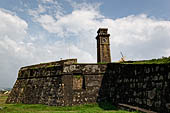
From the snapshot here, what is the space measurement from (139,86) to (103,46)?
8.46 meters

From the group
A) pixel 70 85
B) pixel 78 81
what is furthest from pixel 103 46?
pixel 70 85

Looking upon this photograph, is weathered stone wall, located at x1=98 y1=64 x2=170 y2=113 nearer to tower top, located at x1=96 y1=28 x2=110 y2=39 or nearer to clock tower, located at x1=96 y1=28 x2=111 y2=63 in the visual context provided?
clock tower, located at x1=96 y1=28 x2=111 y2=63

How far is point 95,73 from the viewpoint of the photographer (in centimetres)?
1152

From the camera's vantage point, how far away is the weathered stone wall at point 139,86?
20.5ft

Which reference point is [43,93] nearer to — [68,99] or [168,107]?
[68,99]

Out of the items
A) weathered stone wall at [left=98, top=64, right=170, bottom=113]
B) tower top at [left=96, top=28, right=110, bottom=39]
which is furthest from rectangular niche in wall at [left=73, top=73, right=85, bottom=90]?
tower top at [left=96, top=28, right=110, bottom=39]

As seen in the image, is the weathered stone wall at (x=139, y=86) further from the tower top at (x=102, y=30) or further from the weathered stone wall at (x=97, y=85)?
the tower top at (x=102, y=30)

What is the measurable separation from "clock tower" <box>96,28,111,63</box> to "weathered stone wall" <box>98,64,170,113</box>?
4307mm

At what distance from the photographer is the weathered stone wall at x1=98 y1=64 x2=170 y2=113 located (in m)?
6.24

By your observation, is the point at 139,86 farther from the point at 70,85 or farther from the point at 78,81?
the point at 70,85

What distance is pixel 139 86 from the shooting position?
8008 millimetres

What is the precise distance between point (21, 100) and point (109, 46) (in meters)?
9.79

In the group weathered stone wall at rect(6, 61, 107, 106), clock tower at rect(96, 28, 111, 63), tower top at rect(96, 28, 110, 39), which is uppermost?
tower top at rect(96, 28, 110, 39)

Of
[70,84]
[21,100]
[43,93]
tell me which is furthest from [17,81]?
[70,84]
